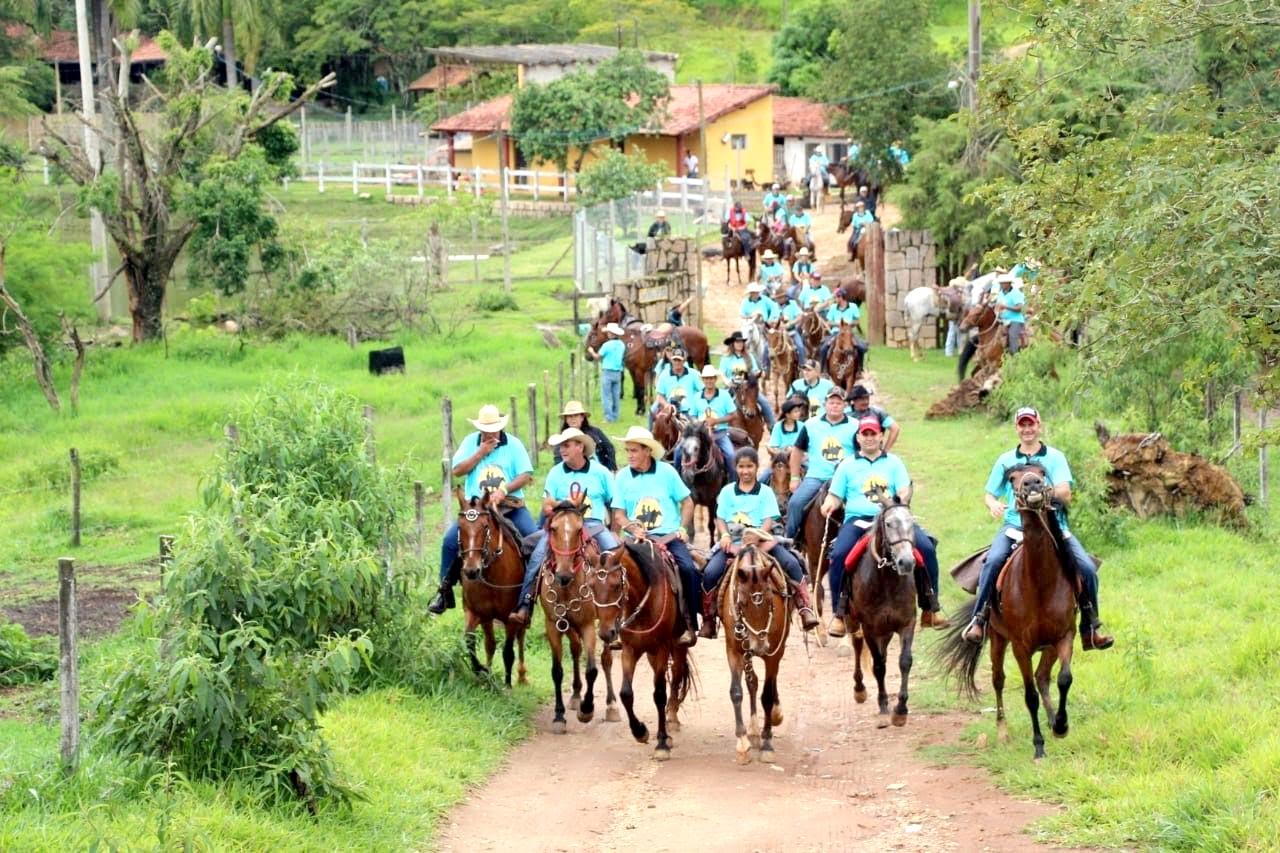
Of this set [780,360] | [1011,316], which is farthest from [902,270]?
[780,360]

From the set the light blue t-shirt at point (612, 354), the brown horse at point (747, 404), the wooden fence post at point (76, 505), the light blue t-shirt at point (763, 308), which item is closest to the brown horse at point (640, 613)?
Answer: the brown horse at point (747, 404)

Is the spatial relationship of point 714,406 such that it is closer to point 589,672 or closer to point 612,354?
point 589,672

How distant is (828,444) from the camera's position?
1588cm

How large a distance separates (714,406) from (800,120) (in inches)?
1694

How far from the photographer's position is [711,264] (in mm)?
45656

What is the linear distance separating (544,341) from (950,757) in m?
23.1

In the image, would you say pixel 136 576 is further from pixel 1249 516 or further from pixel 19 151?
pixel 19 151

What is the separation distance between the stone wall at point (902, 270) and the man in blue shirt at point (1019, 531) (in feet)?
79.9

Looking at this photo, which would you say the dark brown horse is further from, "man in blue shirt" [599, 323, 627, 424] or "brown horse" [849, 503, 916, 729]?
"brown horse" [849, 503, 916, 729]

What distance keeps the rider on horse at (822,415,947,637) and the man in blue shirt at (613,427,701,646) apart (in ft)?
4.16

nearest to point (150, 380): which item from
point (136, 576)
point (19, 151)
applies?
point (136, 576)

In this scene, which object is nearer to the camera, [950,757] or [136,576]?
[950,757]

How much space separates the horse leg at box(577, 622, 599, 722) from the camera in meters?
13.2

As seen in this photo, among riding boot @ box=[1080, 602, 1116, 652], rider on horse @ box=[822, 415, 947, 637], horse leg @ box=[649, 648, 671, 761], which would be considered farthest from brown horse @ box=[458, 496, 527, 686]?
riding boot @ box=[1080, 602, 1116, 652]
